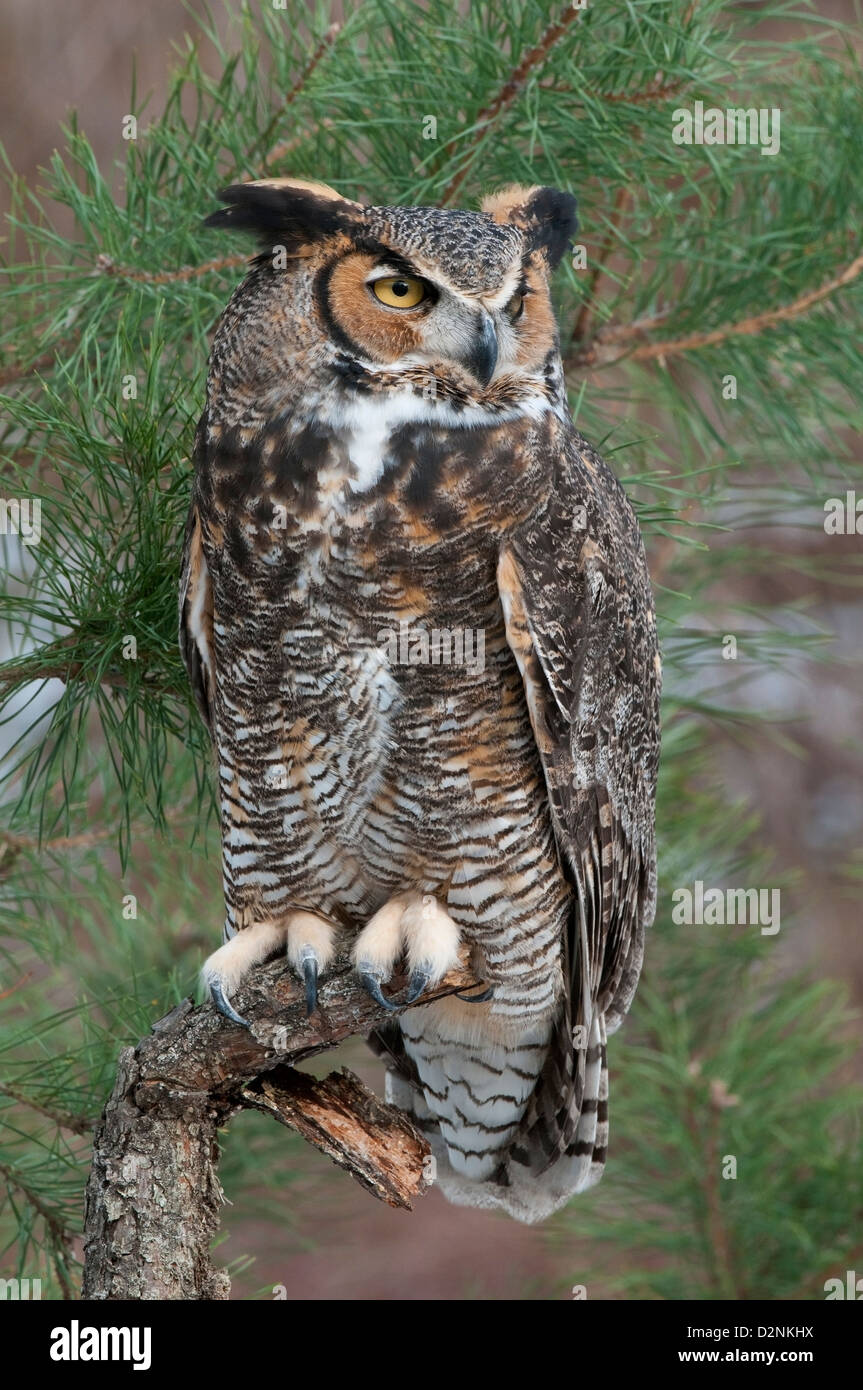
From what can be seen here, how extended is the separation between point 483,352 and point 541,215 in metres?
0.23

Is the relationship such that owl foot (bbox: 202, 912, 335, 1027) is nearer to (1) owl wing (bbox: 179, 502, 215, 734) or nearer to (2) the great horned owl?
(2) the great horned owl

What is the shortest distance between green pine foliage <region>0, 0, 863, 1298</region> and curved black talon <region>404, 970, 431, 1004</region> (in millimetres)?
325

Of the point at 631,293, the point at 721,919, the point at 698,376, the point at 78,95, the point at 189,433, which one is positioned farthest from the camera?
the point at 78,95

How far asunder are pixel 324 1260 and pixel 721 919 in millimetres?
2081

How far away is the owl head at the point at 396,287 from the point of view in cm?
115

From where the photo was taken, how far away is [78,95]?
8.93ft

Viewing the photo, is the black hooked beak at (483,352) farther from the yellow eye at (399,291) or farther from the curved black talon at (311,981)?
→ the curved black talon at (311,981)

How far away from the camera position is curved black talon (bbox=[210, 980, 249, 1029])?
1.14m

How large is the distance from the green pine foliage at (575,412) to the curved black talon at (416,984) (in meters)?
0.32

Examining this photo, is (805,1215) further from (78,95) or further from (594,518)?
(78,95)

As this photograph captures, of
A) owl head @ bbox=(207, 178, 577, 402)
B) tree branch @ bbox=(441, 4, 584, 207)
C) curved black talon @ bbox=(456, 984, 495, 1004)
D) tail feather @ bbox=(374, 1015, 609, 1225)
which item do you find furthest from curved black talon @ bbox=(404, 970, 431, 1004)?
tree branch @ bbox=(441, 4, 584, 207)

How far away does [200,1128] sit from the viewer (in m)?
1.14

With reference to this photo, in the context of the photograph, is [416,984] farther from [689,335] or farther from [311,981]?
[689,335]
